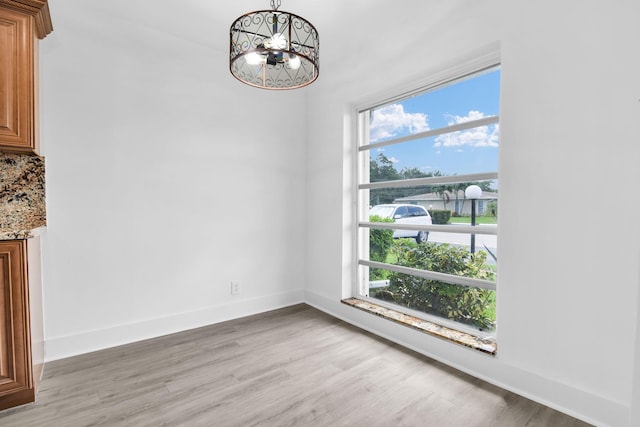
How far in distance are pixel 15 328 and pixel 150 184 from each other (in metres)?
1.34

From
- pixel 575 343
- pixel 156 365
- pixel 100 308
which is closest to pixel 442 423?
pixel 575 343

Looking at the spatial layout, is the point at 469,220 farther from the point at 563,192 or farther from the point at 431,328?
the point at 431,328

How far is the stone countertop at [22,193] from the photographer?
2072 mm

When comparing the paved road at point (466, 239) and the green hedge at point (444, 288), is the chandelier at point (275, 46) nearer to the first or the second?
the paved road at point (466, 239)

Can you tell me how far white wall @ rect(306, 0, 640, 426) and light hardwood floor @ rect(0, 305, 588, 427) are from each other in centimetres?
25

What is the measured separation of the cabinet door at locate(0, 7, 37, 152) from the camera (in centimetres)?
171

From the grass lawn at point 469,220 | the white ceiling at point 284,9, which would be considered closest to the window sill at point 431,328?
the grass lawn at point 469,220

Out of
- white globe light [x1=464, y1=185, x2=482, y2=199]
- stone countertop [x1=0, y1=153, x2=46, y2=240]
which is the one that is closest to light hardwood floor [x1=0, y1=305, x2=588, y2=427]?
stone countertop [x1=0, y1=153, x2=46, y2=240]

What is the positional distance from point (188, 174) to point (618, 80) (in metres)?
3.02

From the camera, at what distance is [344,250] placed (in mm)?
3203

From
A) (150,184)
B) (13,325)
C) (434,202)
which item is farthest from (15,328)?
(434,202)

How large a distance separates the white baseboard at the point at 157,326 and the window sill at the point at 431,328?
2.83ft

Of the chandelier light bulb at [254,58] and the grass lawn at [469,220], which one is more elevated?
the chandelier light bulb at [254,58]

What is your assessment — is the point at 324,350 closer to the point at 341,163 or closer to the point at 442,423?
the point at 442,423
